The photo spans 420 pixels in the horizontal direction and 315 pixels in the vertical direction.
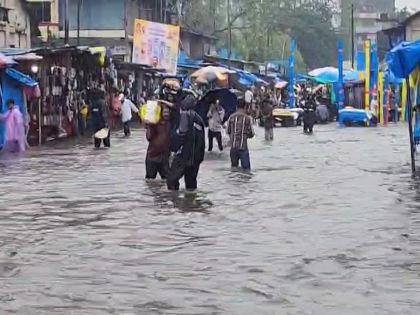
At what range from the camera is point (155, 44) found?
3694 centimetres

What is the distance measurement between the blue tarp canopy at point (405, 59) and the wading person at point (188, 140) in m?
3.79

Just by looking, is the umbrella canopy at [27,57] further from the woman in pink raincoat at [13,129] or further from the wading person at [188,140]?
the wading person at [188,140]

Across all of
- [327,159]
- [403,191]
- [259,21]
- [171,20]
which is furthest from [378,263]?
[259,21]

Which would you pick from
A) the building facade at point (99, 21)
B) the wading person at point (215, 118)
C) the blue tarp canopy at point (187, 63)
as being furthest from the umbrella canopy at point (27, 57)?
the blue tarp canopy at point (187, 63)

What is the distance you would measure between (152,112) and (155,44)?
76.1 ft

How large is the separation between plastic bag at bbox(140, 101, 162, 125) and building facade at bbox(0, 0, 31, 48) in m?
19.1

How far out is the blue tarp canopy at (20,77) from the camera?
77.5 ft

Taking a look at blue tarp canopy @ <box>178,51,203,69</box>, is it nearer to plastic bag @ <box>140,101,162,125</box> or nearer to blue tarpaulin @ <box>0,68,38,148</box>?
blue tarpaulin @ <box>0,68,38,148</box>

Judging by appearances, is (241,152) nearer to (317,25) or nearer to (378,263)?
(378,263)

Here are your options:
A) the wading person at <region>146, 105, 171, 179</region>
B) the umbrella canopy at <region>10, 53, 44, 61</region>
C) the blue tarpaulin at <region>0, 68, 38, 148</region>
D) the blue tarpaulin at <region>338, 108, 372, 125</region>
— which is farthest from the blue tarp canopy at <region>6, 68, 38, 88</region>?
the blue tarpaulin at <region>338, 108, 372, 125</region>

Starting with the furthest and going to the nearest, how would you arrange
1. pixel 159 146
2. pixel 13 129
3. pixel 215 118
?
pixel 13 129
pixel 215 118
pixel 159 146

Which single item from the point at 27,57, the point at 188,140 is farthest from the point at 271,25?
the point at 188,140

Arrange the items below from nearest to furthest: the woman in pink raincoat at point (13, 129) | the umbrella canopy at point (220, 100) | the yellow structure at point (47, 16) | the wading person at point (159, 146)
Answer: the wading person at point (159, 146), the umbrella canopy at point (220, 100), the woman in pink raincoat at point (13, 129), the yellow structure at point (47, 16)

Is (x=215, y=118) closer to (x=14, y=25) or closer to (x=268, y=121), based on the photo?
(x=268, y=121)
